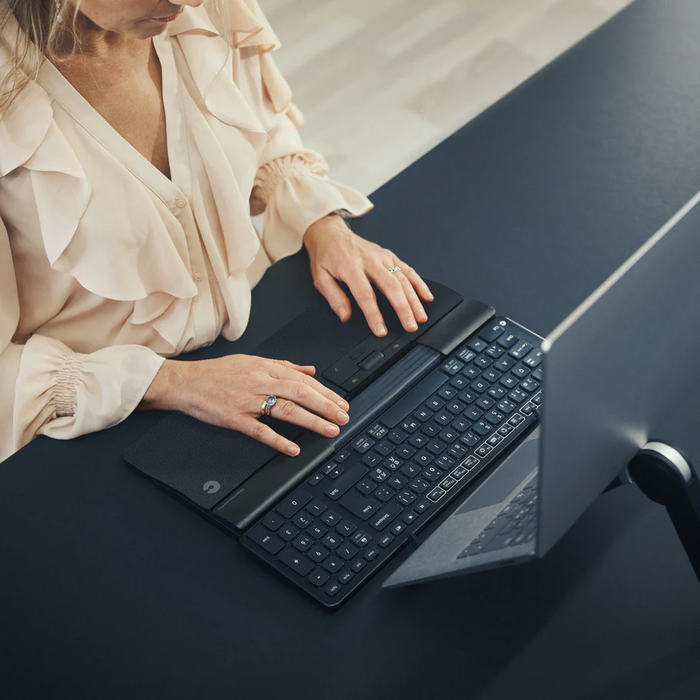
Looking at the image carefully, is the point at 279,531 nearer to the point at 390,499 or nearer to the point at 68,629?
the point at 390,499

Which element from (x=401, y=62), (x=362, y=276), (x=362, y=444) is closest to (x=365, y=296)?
(x=362, y=276)

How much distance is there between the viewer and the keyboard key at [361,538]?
1.04 metres

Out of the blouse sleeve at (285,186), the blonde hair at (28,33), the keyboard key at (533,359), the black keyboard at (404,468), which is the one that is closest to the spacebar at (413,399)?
the black keyboard at (404,468)

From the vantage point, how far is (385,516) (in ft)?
3.47

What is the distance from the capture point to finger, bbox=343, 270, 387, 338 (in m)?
1.29

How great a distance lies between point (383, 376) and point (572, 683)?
1.48 ft

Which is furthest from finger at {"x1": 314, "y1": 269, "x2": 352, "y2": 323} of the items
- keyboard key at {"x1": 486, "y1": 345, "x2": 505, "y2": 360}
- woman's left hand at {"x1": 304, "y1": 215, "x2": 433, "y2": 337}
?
keyboard key at {"x1": 486, "y1": 345, "x2": 505, "y2": 360}

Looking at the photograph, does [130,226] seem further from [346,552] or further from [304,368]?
[346,552]

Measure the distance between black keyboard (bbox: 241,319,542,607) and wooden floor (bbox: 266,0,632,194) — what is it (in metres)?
1.72

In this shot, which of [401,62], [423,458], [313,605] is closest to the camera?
[313,605]

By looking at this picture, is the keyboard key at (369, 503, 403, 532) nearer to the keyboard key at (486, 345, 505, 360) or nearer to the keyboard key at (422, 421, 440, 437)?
the keyboard key at (422, 421, 440, 437)

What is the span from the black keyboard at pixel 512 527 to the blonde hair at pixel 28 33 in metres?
0.73

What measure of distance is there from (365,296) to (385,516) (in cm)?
36

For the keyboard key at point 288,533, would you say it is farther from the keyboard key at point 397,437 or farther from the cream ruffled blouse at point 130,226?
the cream ruffled blouse at point 130,226
